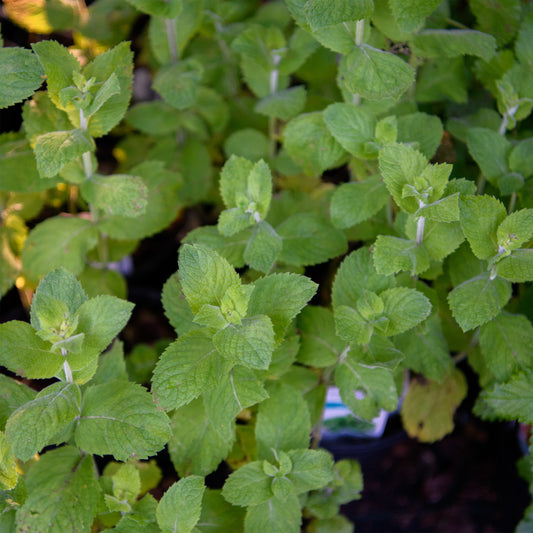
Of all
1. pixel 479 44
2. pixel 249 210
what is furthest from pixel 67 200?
pixel 479 44

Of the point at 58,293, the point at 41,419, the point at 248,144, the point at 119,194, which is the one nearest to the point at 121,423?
the point at 41,419

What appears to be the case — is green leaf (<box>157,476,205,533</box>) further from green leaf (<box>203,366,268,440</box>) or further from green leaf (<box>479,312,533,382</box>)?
green leaf (<box>479,312,533,382</box>)

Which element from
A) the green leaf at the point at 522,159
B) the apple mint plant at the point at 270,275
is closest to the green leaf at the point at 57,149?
the apple mint plant at the point at 270,275

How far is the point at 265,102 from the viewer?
1219 millimetres

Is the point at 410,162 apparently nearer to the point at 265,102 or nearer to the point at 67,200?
the point at 265,102

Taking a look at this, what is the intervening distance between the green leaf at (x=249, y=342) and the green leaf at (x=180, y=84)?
576 millimetres

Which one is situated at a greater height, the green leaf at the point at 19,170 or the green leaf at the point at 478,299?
the green leaf at the point at 19,170

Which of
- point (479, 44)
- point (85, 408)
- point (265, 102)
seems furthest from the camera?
point (265, 102)

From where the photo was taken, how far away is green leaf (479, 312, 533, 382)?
98 cm

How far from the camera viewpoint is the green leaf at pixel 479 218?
0.90 m

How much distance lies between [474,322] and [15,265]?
101 cm

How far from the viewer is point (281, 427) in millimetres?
972

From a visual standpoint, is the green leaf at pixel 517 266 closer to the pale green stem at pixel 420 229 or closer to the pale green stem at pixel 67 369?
the pale green stem at pixel 420 229

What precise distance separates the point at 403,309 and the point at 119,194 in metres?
0.59
